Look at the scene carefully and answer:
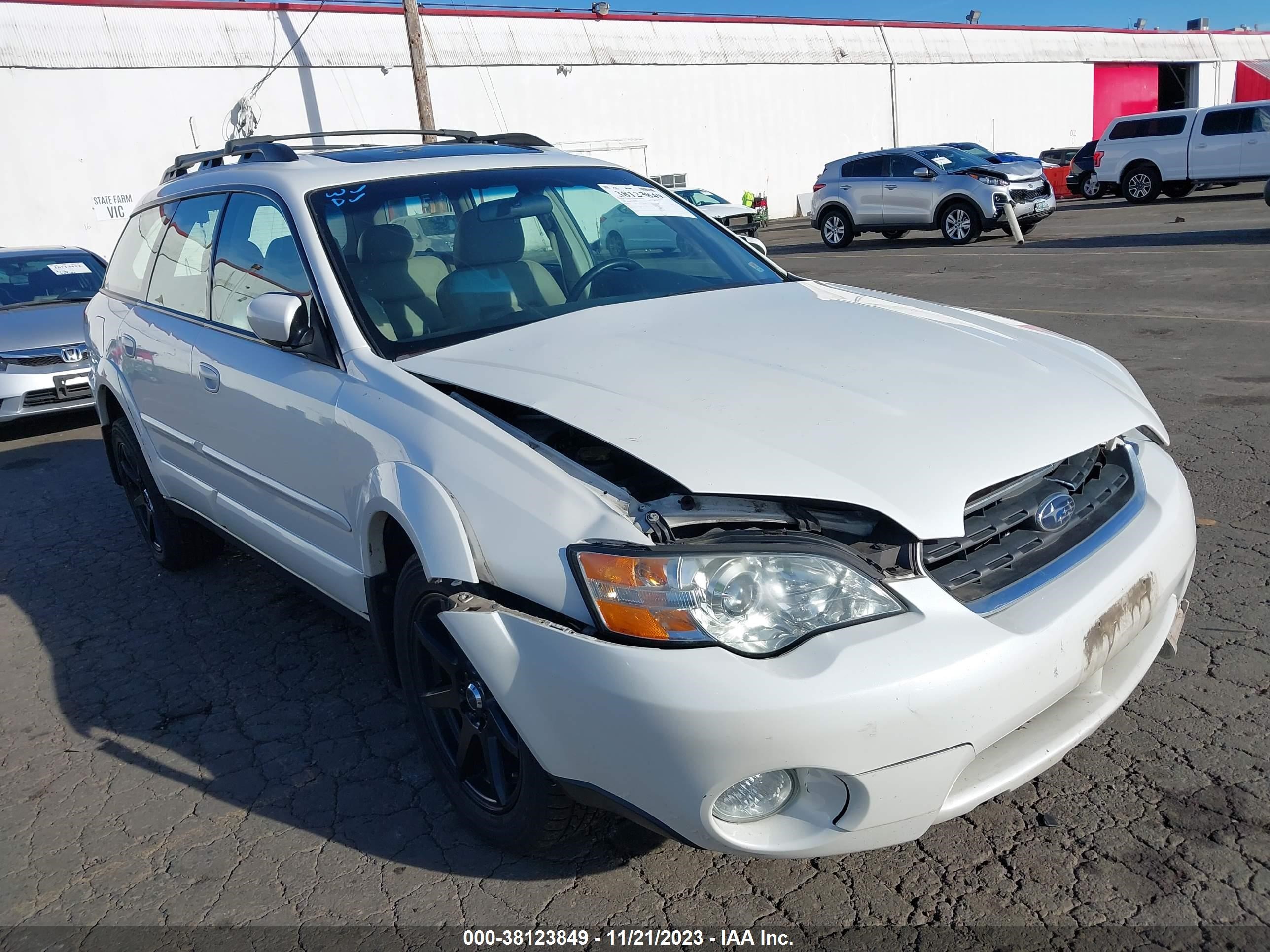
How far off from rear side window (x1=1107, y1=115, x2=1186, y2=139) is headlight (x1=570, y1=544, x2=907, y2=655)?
2412 centimetres

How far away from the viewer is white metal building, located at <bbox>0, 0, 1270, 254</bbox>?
71.7 ft

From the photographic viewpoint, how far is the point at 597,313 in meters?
3.36

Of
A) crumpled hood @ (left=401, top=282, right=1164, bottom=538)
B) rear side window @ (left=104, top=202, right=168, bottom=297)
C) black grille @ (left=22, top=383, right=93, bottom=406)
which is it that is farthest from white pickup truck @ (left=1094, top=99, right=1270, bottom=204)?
rear side window @ (left=104, top=202, right=168, bottom=297)

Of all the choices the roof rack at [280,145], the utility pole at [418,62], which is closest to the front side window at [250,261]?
the roof rack at [280,145]

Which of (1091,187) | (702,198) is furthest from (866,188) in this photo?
(1091,187)

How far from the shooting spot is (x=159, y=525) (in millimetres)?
5121

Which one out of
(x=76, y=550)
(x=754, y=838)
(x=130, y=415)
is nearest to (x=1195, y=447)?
(x=754, y=838)

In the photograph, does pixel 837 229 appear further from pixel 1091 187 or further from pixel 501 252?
pixel 501 252

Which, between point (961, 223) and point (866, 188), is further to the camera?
point (866, 188)

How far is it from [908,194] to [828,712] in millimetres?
18720

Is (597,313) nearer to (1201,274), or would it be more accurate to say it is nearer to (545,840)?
(545,840)

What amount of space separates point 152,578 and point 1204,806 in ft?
15.1

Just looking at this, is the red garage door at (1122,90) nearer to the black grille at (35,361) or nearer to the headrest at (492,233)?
the black grille at (35,361)

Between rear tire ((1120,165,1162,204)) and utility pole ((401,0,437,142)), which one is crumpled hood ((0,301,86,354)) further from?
rear tire ((1120,165,1162,204))
